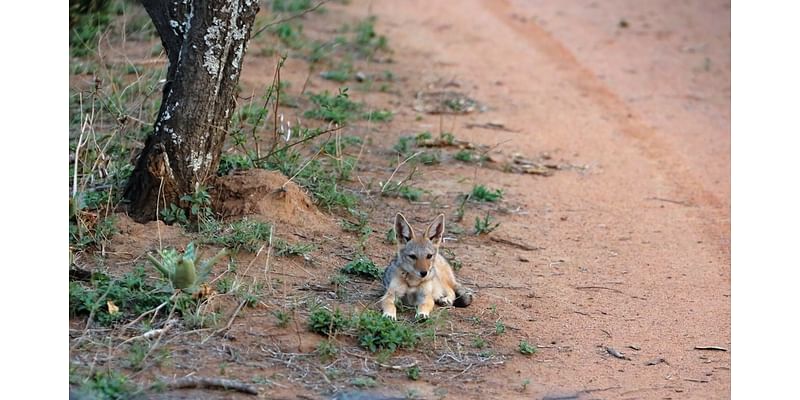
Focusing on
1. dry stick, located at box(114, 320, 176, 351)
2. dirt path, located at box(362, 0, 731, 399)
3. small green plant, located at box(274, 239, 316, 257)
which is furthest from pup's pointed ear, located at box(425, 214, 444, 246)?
dry stick, located at box(114, 320, 176, 351)

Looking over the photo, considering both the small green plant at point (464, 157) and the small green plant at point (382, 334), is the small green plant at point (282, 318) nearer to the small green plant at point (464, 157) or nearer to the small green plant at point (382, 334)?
the small green plant at point (382, 334)

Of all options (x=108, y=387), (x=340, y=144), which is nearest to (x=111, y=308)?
(x=108, y=387)

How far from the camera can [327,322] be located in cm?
582

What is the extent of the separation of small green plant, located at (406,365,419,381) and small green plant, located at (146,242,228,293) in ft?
3.81

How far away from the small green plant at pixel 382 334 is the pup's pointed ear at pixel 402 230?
2.52 ft

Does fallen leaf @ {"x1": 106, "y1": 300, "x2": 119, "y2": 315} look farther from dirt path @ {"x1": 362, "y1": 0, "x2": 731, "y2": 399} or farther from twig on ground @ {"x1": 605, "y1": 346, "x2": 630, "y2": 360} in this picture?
twig on ground @ {"x1": 605, "y1": 346, "x2": 630, "y2": 360}

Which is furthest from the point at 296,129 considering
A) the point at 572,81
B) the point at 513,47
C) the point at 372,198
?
the point at 513,47

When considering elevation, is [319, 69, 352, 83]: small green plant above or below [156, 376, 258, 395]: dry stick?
above

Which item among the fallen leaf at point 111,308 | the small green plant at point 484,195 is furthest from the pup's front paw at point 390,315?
the small green plant at point 484,195

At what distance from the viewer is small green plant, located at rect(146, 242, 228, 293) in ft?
18.6

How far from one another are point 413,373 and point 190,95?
2.35 metres

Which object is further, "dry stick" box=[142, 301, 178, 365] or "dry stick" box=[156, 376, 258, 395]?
"dry stick" box=[142, 301, 178, 365]

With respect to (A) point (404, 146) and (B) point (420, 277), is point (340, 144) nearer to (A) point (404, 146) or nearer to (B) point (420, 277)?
(A) point (404, 146)

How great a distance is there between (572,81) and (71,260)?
8035 mm
